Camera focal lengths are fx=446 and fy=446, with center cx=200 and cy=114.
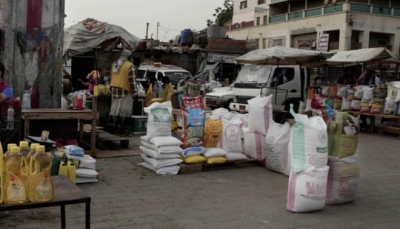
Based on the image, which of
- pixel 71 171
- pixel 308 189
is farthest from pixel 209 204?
pixel 71 171

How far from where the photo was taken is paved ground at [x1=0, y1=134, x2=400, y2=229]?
4.51 metres

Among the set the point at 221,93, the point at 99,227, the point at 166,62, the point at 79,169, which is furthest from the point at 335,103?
the point at 166,62

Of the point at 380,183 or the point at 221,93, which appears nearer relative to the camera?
the point at 380,183

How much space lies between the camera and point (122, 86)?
9500 mm

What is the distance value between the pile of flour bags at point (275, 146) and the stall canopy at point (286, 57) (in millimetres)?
4341

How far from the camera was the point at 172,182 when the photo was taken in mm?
6137

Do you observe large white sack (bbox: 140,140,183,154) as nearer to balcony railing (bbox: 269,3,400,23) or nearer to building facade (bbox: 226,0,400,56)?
building facade (bbox: 226,0,400,56)

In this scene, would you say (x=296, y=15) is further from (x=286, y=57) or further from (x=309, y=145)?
(x=309, y=145)

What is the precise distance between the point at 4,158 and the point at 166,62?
76.1 feet

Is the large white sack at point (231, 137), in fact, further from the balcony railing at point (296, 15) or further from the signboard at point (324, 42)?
the balcony railing at point (296, 15)

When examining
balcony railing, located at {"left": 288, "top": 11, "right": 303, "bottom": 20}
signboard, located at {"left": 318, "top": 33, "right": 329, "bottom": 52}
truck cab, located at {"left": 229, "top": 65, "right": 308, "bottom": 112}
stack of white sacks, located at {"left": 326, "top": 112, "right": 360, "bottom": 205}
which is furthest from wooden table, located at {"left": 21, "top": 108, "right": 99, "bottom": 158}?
balcony railing, located at {"left": 288, "top": 11, "right": 303, "bottom": 20}

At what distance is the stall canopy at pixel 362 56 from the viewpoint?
1313cm

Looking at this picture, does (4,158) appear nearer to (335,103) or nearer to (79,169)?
(79,169)

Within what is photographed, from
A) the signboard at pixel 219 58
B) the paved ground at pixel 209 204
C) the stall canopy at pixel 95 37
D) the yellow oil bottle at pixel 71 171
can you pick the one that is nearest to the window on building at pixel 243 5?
the signboard at pixel 219 58
